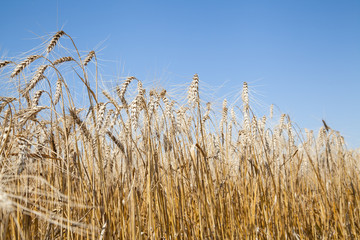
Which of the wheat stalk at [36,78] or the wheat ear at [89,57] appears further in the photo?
the wheat ear at [89,57]

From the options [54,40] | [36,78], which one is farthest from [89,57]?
[36,78]

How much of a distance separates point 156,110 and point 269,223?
1.28 meters

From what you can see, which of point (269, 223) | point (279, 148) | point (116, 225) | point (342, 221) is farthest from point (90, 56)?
point (342, 221)

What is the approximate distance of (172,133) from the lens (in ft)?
6.29

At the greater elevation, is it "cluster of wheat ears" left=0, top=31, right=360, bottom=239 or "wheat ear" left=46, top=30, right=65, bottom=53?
"wheat ear" left=46, top=30, right=65, bottom=53

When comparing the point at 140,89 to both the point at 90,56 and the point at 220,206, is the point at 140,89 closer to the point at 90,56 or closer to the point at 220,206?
the point at 90,56

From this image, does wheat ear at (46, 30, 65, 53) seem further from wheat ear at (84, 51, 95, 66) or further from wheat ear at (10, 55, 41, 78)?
wheat ear at (84, 51, 95, 66)

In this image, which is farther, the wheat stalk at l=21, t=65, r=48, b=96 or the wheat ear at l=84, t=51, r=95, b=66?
the wheat ear at l=84, t=51, r=95, b=66

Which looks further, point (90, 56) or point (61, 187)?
point (90, 56)

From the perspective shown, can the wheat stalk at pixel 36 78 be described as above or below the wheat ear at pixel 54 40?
below

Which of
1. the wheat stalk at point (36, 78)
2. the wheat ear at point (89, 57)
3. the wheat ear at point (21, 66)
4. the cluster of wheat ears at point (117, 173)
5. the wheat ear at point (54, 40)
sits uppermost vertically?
the wheat ear at point (54, 40)

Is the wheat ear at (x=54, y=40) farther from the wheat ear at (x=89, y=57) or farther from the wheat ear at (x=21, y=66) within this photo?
the wheat ear at (x=89, y=57)

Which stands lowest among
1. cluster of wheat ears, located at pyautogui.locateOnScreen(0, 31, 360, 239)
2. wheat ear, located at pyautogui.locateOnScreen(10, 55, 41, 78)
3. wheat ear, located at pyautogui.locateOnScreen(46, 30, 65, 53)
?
cluster of wheat ears, located at pyautogui.locateOnScreen(0, 31, 360, 239)

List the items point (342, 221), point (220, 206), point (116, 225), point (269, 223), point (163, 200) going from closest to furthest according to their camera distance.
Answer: point (116, 225)
point (163, 200)
point (220, 206)
point (269, 223)
point (342, 221)
